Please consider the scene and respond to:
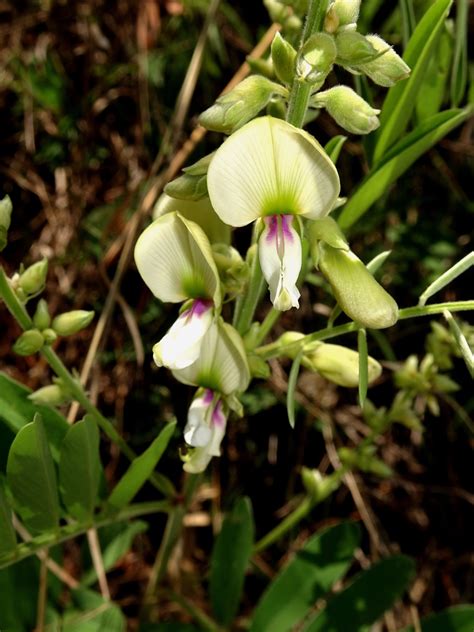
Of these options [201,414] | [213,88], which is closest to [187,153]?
[213,88]

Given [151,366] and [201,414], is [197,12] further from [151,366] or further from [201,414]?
[201,414]

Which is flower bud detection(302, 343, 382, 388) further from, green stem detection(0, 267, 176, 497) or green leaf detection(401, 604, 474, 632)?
green leaf detection(401, 604, 474, 632)

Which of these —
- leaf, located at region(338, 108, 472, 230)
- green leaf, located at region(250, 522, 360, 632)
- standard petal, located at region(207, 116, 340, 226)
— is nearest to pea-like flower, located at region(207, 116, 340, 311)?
standard petal, located at region(207, 116, 340, 226)

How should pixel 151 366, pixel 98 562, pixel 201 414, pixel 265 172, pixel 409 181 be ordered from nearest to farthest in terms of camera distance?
pixel 265 172, pixel 201 414, pixel 98 562, pixel 151 366, pixel 409 181

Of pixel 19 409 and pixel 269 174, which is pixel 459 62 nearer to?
pixel 269 174

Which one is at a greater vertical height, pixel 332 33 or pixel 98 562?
pixel 332 33

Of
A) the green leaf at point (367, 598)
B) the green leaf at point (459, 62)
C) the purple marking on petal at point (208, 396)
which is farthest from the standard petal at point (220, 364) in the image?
the green leaf at point (459, 62)

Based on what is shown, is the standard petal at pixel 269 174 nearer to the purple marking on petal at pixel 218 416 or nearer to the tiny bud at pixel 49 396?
the purple marking on petal at pixel 218 416
